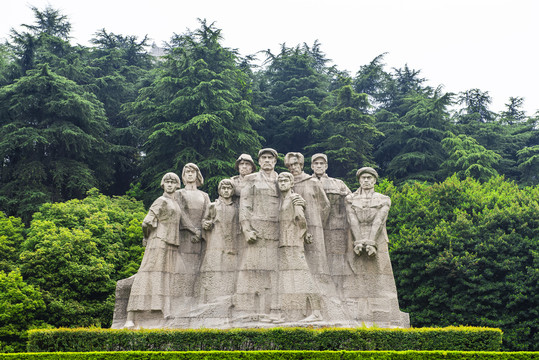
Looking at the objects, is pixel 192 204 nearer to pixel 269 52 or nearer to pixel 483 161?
pixel 483 161

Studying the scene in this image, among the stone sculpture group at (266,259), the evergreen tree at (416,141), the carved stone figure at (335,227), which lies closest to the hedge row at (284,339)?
the stone sculpture group at (266,259)

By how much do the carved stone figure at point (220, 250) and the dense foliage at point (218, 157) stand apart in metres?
7.31

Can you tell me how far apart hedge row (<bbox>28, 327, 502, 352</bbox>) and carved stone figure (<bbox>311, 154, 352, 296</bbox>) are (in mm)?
2196

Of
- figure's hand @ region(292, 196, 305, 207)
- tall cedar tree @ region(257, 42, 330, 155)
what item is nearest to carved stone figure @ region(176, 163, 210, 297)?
figure's hand @ region(292, 196, 305, 207)

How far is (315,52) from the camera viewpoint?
3931 centimetres

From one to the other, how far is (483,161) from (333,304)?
17697 millimetres

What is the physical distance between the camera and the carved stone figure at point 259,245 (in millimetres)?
12156

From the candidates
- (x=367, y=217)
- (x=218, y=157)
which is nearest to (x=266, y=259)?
(x=367, y=217)

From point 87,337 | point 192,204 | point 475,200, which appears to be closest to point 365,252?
point 192,204

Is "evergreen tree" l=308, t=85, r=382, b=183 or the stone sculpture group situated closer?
the stone sculpture group

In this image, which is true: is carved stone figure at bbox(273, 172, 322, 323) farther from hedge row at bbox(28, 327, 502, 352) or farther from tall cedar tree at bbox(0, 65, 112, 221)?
tall cedar tree at bbox(0, 65, 112, 221)

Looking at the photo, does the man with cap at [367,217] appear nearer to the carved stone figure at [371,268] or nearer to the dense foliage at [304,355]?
the carved stone figure at [371,268]

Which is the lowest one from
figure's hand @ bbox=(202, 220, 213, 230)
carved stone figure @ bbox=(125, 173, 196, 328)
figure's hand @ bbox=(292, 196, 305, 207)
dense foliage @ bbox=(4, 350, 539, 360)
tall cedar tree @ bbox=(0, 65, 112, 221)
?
dense foliage @ bbox=(4, 350, 539, 360)

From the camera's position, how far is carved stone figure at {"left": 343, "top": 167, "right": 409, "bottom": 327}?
488 inches
